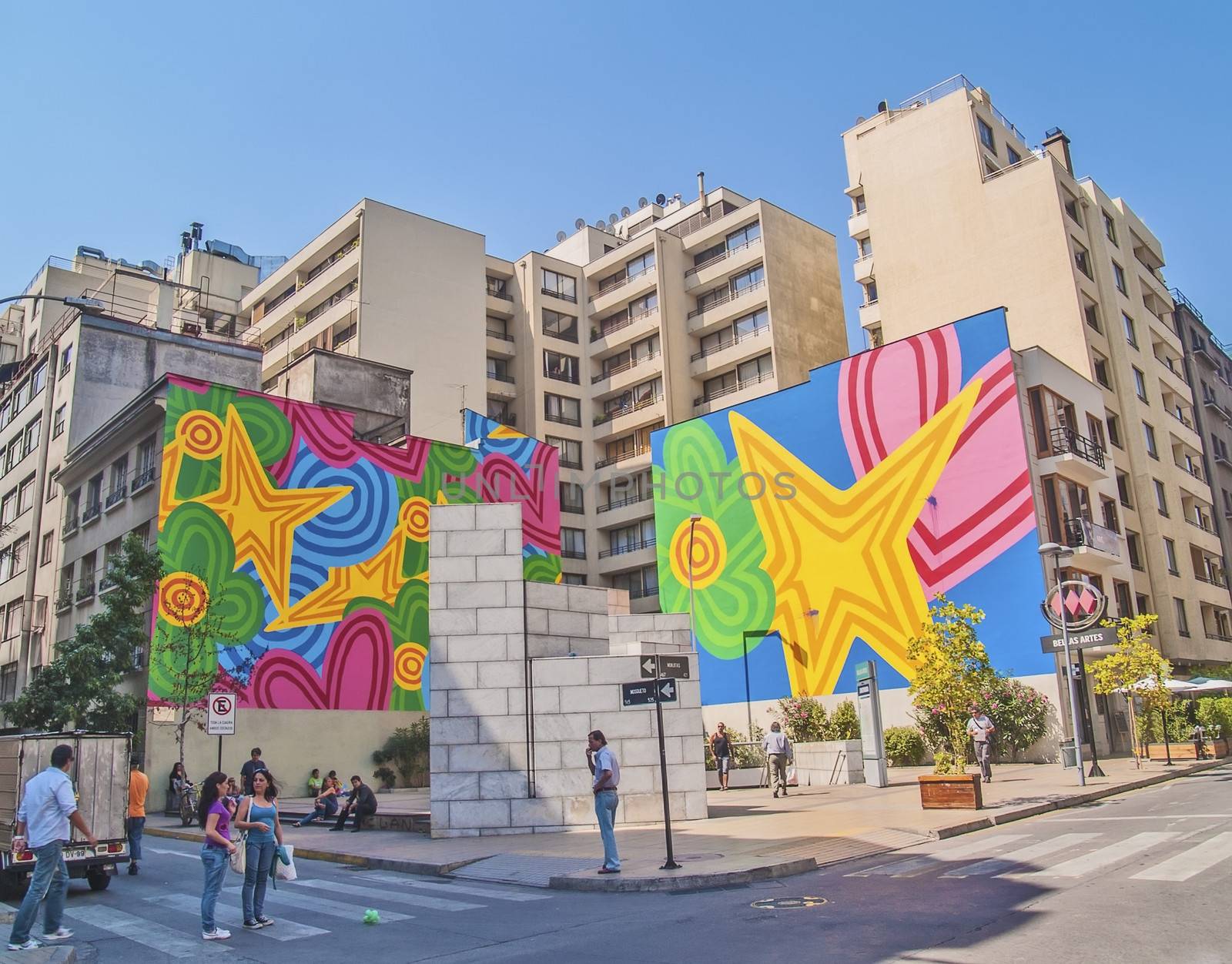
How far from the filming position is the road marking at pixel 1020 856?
11633mm

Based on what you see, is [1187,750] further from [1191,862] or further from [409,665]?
[409,665]

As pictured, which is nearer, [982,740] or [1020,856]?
[1020,856]

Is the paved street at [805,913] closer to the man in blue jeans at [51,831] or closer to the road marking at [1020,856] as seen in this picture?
the road marking at [1020,856]

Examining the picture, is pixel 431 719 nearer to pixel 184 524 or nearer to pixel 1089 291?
pixel 184 524

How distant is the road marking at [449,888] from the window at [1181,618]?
41.1 m

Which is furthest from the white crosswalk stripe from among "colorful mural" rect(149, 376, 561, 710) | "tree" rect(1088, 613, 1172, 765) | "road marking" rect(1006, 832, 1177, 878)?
"tree" rect(1088, 613, 1172, 765)

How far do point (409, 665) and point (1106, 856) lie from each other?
100.0 ft

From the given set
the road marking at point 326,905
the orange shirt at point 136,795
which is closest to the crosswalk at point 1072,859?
the road marking at point 326,905

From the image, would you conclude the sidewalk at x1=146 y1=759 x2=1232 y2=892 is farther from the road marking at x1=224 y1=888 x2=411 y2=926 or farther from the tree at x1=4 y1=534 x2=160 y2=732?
the tree at x1=4 y1=534 x2=160 y2=732

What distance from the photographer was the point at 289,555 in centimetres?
3656

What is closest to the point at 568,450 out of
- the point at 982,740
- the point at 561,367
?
the point at 561,367

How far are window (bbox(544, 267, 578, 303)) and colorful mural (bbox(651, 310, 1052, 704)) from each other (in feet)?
76.2

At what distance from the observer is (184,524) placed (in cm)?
3431

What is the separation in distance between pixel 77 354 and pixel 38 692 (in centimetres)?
1991
